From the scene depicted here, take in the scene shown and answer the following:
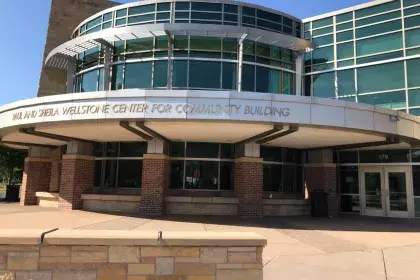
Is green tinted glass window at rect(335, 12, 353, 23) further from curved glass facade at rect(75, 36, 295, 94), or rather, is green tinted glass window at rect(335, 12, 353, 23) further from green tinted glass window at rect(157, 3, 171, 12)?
green tinted glass window at rect(157, 3, 171, 12)

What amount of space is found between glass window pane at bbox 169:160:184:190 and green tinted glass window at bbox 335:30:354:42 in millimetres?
11493

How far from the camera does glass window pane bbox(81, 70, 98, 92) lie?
19.8m

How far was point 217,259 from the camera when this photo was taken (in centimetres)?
510

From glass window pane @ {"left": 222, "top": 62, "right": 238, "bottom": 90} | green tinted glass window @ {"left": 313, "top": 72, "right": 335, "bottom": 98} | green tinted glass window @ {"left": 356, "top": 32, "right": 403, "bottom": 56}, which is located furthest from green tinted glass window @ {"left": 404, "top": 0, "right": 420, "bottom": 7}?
glass window pane @ {"left": 222, "top": 62, "right": 238, "bottom": 90}

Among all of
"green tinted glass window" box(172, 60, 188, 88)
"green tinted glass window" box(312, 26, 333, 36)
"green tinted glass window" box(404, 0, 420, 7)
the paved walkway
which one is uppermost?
"green tinted glass window" box(404, 0, 420, 7)

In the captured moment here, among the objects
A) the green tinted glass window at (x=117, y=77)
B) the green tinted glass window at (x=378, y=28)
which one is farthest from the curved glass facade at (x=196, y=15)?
the green tinted glass window at (x=378, y=28)

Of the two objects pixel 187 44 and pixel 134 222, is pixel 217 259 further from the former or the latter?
pixel 187 44

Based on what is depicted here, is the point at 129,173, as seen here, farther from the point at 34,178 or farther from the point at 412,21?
the point at 412,21

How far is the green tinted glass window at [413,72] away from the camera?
705 inches

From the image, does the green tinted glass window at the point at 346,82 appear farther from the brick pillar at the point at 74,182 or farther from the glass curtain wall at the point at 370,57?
the brick pillar at the point at 74,182

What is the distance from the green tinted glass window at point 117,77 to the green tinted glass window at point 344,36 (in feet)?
39.9

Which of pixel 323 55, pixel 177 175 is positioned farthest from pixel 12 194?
pixel 323 55

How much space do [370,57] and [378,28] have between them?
171 centimetres

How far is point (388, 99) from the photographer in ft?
60.5
